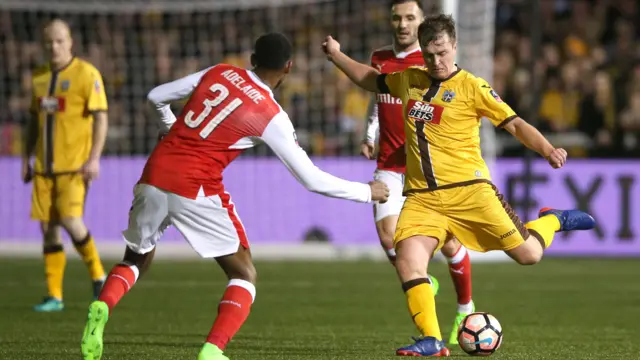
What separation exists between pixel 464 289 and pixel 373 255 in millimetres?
7899

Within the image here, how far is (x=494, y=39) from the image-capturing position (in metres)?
20.0

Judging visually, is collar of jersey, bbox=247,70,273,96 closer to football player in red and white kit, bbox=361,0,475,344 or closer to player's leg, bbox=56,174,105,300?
football player in red and white kit, bbox=361,0,475,344

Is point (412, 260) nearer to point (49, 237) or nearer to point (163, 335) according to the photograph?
point (163, 335)

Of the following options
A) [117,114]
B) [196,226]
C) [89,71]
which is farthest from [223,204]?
[117,114]

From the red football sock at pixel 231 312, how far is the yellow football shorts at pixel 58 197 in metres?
4.21

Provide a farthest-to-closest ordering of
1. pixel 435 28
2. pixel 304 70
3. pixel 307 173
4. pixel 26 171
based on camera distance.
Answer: pixel 304 70
pixel 26 171
pixel 435 28
pixel 307 173

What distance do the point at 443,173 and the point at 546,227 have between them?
889mm

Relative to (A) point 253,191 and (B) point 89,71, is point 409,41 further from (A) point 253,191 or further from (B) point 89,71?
(A) point 253,191

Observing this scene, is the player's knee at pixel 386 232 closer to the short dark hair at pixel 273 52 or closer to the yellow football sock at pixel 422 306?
the yellow football sock at pixel 422 306

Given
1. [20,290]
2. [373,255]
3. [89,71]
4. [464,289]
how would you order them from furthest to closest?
[373,255] < [20,290] < [89,71] < [464,289]

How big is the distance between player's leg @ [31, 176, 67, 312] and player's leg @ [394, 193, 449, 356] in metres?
4.06

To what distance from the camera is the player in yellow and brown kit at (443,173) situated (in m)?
7.11

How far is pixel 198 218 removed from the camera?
21.0 feet

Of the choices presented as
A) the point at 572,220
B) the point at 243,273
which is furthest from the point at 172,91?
the point at 572,220
